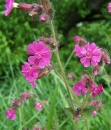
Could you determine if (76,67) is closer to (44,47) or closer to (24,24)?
(24,24)

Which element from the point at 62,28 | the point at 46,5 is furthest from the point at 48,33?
the point at 46,5

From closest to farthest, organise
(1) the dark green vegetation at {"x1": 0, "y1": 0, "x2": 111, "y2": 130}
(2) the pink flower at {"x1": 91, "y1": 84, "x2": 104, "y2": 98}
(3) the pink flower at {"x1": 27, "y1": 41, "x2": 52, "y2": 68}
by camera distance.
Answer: (3) the pink flower at {"x1": 27, "y1": 41, "x2": 52, "y2": 68}, (2) the pink flower at {"x1": 91, "y1": 84, "x2": 104, "y2": 98}, (1) the dark green vegetation at {"x1": 0, "y1": 0, "x2": 111, "y2": 130}

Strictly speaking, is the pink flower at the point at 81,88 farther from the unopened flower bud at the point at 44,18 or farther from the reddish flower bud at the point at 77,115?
the unopened flower bud at the point at 44,18

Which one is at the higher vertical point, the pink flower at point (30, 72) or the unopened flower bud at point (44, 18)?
the unopened flower bud at point (44, 18)

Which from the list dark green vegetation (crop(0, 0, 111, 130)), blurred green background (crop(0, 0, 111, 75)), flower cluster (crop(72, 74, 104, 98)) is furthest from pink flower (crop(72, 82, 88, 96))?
blurred green background (crop(0, 0, 111, 75))

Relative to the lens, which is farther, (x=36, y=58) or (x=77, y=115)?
(x=77, y=115)

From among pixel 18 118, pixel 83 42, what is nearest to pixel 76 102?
pixel 83 42

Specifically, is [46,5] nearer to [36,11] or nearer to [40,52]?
[36,11]

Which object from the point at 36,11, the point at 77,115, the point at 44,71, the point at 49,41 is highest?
the point at 36,11

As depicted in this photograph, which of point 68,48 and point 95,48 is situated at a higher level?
point 95,48

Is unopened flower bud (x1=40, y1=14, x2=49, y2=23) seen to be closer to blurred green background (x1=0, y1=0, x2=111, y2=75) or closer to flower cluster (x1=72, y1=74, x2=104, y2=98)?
flower cluster (x1=72, y1=74, x2=104, y2=98)

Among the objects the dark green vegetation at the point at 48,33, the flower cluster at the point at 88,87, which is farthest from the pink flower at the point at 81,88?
the dark green vegetation at the point at 48,33
